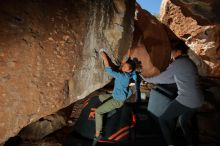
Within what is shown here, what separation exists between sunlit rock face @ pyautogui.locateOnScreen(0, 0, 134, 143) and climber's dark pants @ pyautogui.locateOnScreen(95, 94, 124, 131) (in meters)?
0.94

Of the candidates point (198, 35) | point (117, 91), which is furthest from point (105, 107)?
point (198, 35)

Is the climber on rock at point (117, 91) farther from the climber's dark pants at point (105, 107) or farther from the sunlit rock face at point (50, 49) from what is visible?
the sunlit rock face at point (50, 49)

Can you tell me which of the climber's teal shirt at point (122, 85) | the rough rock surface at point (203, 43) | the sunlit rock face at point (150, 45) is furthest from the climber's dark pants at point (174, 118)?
the rough rock surface at point (203, 43)

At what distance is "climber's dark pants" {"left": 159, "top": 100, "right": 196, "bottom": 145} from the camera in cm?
312

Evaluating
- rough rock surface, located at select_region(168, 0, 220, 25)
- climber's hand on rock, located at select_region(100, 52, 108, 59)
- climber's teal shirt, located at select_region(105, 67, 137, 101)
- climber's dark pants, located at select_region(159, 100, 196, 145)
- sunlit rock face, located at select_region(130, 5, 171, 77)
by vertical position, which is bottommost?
climber's dark pants, located at select_region(159, 100, 196, 145)

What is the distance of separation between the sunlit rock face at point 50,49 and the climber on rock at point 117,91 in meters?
0.34

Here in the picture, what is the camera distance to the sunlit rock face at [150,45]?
424cm

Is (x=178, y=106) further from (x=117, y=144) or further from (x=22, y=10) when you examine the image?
(x=22, y=10)

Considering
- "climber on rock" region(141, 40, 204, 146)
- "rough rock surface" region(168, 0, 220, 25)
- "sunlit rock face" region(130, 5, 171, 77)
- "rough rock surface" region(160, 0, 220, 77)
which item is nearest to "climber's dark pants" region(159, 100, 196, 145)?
"climber on rock" region(141, 40, 204, 146)

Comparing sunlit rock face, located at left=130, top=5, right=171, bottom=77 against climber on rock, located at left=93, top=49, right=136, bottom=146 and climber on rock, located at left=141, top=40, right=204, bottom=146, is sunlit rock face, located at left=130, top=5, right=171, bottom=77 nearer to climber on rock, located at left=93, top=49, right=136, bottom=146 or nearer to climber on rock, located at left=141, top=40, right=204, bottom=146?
climber on rock, located at left=93, top=49, right=136, bottom=146

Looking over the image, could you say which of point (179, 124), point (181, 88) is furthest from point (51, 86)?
point (179, 124)

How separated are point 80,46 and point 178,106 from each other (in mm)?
1484

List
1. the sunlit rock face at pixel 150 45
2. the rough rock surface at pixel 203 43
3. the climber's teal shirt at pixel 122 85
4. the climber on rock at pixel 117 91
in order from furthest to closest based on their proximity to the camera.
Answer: the rough rock surface at pixel 203 43, the sunlit rock face at pixel 150 45, the climber's teal shirt at pixel 122 85, the climber on rock at pixel 117 91

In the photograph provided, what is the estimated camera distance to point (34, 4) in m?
2.13
